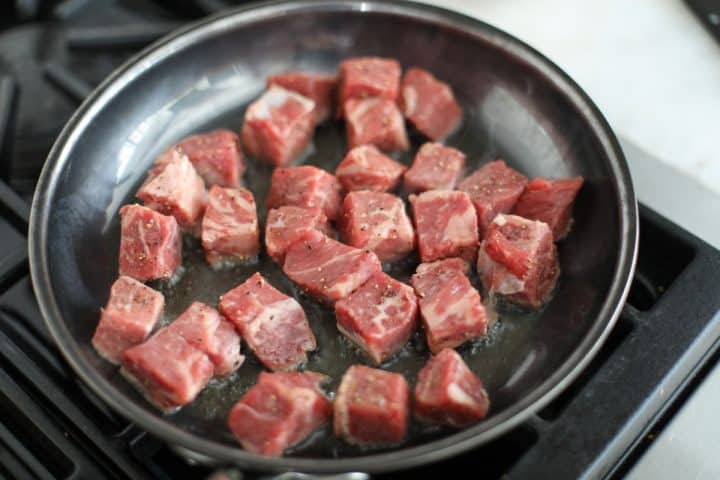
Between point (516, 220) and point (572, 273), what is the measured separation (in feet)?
0.73

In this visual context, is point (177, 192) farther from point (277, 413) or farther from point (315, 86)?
point (277, 413)

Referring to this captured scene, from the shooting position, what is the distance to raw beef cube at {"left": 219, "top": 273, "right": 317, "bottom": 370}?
2.03 metres

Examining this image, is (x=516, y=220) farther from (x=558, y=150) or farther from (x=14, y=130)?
(x=14, y=130)

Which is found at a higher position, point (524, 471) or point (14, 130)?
point (524, 471)

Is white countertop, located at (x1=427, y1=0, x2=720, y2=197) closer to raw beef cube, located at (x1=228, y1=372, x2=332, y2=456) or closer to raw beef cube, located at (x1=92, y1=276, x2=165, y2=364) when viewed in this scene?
raw beef cube, located at (x1=228, y1=372, x2=332, y2=456)

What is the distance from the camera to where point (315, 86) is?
2.57 m

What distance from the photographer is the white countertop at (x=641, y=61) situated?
2656 millimetres

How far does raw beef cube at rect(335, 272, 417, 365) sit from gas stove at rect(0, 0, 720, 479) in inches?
13.6

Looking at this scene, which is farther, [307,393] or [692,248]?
[692,248]

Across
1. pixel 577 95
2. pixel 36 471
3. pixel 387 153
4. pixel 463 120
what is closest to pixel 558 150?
pixel 577 95

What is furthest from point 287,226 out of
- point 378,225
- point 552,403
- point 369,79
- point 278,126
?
point 552,403

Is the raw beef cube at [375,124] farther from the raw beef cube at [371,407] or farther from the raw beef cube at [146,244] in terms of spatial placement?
the raw beef cube at [371,407]

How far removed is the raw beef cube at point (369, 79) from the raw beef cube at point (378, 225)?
1.38ft

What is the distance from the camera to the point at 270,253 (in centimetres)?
223
